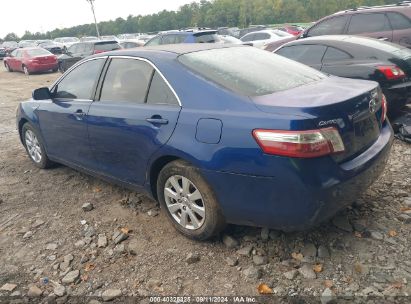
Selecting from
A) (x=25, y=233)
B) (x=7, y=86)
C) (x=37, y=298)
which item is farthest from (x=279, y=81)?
(x=7, y=86)

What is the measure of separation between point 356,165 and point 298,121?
0.61 metres

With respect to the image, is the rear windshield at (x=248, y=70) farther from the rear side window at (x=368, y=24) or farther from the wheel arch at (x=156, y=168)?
the rear side window at (x=368, y=24)

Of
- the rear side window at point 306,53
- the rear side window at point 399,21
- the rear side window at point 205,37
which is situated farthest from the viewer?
the rear side window at point 205,37

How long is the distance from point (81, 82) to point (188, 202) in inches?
80.5

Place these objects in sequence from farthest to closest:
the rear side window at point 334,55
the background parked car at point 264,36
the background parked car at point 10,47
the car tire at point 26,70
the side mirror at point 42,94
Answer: the background parked car at point 10,47
the car tire at point 26,70
the background parked car at point 264,36
the rear side window at point 334,55
the side mirror at point 42,94

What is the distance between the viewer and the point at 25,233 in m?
3.86

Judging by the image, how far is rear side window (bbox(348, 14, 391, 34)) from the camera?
27.3 ft

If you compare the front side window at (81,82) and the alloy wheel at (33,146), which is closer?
the front side window at (81,82)

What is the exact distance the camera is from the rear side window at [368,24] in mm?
8312

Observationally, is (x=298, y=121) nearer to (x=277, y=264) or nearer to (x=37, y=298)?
(x=277, y=264)

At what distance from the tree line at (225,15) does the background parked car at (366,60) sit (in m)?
57.5

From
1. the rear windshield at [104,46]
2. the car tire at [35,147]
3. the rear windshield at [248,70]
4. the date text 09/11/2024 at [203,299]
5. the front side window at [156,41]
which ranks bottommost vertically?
the date text 09/11/2024 at [203,299]

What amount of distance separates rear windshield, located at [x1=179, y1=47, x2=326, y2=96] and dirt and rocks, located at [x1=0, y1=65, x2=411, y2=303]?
123 centimetres

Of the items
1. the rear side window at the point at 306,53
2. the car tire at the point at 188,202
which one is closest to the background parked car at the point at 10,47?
the rear side window at the point at 306,53
